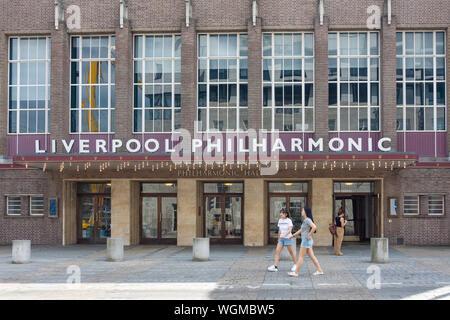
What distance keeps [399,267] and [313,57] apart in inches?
A: 471

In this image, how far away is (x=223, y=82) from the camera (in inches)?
1081

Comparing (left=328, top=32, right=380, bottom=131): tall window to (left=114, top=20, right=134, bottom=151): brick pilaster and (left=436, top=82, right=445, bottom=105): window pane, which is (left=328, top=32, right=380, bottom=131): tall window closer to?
(left=436, top=82, right=445, bottom=105): window pane

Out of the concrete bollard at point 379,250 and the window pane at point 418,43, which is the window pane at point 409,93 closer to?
the window pane at point 418,43

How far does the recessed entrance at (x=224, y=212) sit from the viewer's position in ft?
91.3

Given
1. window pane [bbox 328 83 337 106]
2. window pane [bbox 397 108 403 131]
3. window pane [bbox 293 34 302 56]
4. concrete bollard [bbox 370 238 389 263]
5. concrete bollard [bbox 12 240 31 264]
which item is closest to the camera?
concrete bollard [bbox 370 238 389 263]

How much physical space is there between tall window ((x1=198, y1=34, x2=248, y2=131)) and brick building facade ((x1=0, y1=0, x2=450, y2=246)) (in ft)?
0.21

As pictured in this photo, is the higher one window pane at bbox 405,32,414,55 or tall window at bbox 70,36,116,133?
window pane at bbox 405,32,414,55

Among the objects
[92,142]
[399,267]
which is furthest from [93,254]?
[399,267]

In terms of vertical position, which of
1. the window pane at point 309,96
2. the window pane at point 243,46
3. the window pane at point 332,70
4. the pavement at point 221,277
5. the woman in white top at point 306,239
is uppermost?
the window pane at point 243,46

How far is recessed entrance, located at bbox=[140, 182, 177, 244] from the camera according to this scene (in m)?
28.0

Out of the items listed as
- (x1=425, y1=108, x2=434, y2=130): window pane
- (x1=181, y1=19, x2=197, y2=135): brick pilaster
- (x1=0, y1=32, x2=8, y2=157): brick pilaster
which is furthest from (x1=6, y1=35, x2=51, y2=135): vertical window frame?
(x1=425, y1=108, x2=434, y2=130): window pane

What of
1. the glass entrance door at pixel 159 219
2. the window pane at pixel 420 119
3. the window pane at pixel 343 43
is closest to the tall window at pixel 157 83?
the glass entrance door at pixel 159 219

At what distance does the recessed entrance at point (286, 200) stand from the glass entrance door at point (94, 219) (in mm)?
7563

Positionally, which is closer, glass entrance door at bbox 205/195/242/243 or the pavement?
the pavement
